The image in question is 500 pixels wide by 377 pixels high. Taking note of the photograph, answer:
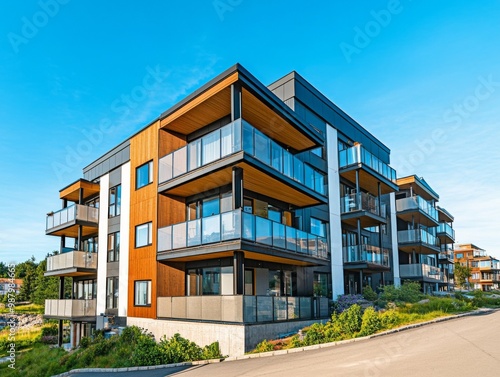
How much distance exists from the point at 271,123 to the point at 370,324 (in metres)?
9.74

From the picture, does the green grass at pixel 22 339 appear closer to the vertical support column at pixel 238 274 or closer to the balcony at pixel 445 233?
the vertical support column at pixel 238 274

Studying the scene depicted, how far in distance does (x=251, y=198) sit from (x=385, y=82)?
7729mm

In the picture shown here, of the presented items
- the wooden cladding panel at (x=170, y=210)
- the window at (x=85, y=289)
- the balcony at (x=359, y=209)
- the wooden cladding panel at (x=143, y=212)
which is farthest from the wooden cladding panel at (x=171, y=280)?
the balcony at (x=359, y=209)

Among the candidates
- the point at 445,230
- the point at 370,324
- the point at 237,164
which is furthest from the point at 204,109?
the point at 445,230

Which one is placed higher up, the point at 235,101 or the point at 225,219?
the point at 235,101

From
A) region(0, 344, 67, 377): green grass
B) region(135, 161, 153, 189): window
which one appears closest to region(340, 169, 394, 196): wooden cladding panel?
region(135, 161, 153, 189): window

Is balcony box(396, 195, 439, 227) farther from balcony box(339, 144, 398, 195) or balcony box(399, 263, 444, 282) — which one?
balcony box(339, 144, 398, 195)

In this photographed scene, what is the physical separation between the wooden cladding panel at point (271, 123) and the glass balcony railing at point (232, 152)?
156 cm

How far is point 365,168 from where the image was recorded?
2683cm

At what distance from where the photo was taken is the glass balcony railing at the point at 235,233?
1542 centimetres

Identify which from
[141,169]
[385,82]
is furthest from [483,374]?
[141,169]

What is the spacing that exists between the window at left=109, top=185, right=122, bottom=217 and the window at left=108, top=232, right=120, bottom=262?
123cm

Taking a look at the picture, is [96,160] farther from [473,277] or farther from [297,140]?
[473,277]

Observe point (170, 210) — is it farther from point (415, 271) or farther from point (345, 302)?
point (415, 271)
